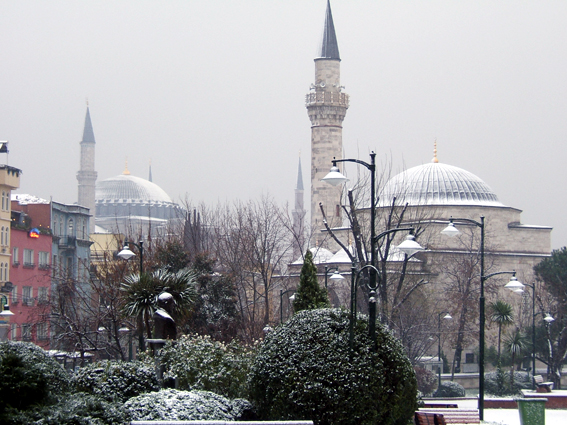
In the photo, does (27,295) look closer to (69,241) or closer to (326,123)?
(69,241)

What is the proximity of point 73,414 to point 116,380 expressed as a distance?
310cm

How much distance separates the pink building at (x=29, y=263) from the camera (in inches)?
1720

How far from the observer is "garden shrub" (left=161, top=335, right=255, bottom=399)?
17.6 meters

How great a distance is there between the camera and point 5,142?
45.6 metres

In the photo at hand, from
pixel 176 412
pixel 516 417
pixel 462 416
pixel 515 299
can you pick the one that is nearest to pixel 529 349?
pixel 515 299

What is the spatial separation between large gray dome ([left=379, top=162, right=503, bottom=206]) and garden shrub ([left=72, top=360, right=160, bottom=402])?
47586mm

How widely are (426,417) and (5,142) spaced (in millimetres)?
33397

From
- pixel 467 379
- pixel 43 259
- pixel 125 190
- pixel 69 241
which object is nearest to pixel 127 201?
pixel 125 190

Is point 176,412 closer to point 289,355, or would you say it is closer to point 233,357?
point 289,355

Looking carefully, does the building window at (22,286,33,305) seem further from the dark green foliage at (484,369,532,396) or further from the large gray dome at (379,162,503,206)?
the large gray dome at (379,162,503,206)

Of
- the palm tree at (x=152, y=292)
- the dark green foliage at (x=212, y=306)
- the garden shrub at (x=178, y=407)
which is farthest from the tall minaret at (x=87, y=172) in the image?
the garden shrub at (x=178, y=407)

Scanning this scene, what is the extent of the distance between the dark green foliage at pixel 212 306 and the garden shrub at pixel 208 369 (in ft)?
41.3

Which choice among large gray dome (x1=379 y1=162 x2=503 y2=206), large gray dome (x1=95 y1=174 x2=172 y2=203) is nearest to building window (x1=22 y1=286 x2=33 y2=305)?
large gray dome (x1=379 y1=162 x2=503 y2=206)

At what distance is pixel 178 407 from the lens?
14.2 metres
